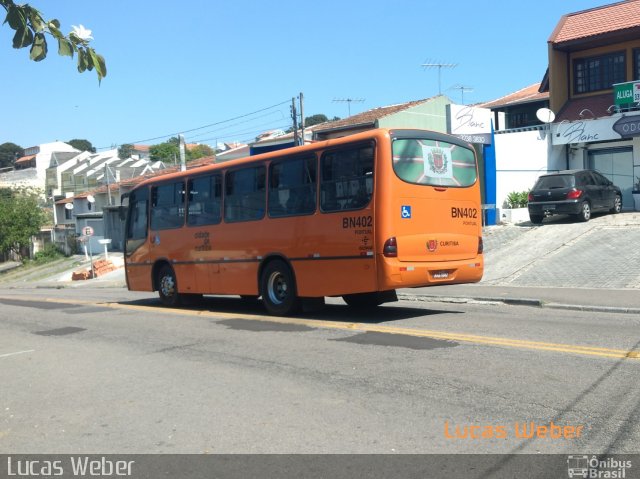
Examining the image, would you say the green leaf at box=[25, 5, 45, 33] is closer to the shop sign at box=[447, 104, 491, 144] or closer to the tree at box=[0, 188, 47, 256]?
the shop sign at box=[447, 104, 491, 144]

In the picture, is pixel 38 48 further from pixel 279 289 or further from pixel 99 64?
pixel 279 289

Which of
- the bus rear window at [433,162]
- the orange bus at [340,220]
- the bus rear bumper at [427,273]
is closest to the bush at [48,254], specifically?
the orange bus at [340,220]

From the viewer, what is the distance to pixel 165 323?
12078mm

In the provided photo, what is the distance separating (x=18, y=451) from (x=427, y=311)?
27.2 ft

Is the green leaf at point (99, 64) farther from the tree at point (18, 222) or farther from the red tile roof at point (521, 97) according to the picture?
the tree at point (18, 222)

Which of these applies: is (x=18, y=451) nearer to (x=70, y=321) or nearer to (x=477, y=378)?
(x=477, y=378)

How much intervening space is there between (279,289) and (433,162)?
383 centimetres

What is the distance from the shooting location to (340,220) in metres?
10.8

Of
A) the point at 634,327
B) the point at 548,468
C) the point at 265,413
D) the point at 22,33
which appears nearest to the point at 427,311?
the point at 634,327

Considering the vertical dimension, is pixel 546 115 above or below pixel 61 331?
above

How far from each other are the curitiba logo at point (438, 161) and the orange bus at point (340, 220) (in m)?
0.02

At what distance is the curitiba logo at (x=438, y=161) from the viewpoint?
431 inches

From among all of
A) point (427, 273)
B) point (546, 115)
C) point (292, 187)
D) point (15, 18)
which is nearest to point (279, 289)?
point (292, 187)

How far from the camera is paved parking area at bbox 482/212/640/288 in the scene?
50.4 ft
